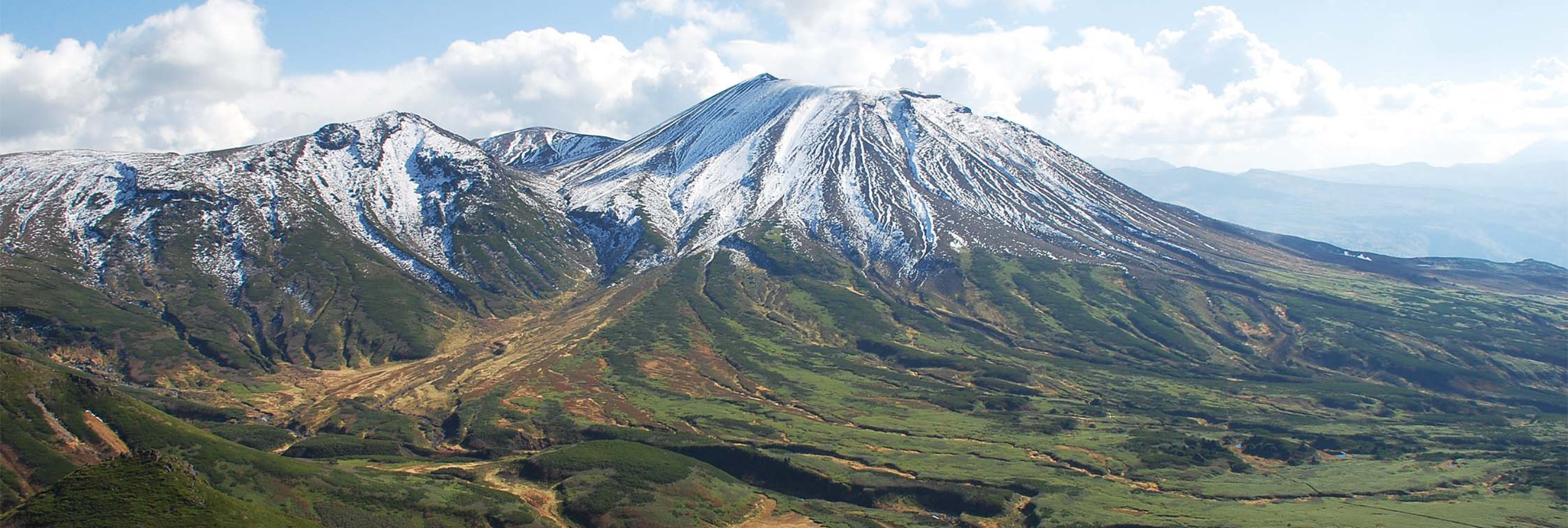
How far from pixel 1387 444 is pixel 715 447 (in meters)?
109

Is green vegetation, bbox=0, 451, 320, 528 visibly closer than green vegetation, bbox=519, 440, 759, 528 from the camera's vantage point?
Yes

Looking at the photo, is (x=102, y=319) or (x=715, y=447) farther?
(x=102, y=319)

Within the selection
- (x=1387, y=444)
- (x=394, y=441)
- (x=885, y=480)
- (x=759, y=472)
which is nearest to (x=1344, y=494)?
(x=1387, y=444)

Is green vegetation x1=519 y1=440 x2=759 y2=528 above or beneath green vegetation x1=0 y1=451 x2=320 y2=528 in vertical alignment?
beneath

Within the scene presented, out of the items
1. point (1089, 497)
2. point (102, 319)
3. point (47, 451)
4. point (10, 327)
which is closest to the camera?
point (47, 451)

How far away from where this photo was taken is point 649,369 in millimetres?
196000

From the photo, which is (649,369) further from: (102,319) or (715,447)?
(102,319)

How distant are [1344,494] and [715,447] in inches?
3430

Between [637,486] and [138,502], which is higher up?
[138,502]

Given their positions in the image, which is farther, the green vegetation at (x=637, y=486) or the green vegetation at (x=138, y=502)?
the green vegetation at (x=637, y=486)

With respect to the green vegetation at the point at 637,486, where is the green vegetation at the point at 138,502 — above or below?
above

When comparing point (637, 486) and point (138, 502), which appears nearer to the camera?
point (138, 502)

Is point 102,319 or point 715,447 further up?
point 102,319

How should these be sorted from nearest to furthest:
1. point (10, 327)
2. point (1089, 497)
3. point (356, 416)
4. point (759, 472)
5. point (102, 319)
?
1. point (1089, 497)
2. point (759, 472)
3. point (356, 416)
4. point (10, 327)
5. point (102, 319)
